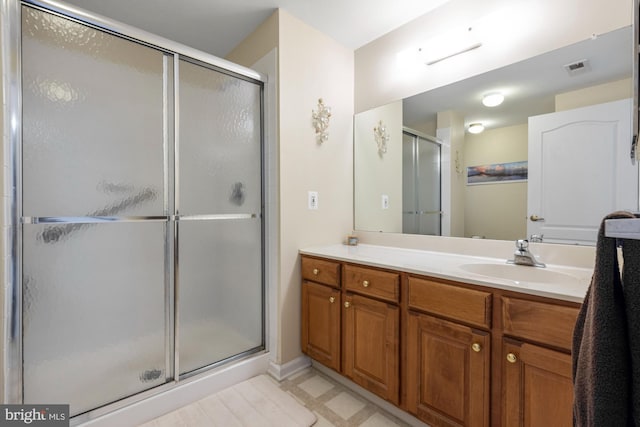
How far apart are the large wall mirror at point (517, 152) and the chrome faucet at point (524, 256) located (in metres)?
0.12

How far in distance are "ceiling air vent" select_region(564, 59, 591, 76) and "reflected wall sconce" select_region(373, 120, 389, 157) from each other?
3.54 feet

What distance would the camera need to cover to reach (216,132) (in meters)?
1.84

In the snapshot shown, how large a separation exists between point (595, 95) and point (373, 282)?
140 centimetres

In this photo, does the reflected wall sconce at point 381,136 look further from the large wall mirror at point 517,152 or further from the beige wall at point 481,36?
the beige wall at point 481,36

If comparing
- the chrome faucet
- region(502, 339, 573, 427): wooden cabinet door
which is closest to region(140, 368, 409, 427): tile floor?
region(502, 339, 573, 427): wooden cabinet door

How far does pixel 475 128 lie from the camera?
1.79 m

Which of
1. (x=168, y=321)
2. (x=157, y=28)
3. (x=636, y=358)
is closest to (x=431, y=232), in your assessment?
(x=636, y=358)

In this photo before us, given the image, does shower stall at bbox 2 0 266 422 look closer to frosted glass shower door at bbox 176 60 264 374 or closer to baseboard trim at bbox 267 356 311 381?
frosted glass shower door at bbox 176 60 264 374

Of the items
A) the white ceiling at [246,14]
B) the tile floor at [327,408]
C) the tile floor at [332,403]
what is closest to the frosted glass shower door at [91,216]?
the tile floor at [327,408]

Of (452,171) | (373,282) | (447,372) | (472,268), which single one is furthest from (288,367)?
(452,171)

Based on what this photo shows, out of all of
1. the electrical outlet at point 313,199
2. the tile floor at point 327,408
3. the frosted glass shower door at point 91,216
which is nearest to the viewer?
the frosted glass shower door at point 91,216

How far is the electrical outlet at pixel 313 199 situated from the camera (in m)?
2.10

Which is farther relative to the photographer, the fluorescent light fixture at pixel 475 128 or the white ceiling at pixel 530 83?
the fluorescent light fixture at pixel 475 128

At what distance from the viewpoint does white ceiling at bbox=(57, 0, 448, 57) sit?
1.86 m
